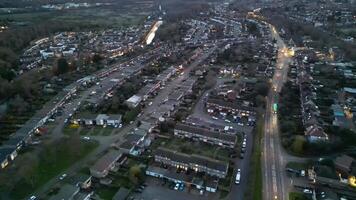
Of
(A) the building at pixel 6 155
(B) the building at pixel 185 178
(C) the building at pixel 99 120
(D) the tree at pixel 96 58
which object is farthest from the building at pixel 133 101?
(D) the tree at pixel 96 58

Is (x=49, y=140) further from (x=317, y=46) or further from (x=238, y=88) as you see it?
(x=317, y=46)

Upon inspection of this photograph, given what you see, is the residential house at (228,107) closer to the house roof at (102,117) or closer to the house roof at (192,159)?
the house roof at (192,159)

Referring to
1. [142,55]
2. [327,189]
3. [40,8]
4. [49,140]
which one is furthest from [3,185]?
[40,8]

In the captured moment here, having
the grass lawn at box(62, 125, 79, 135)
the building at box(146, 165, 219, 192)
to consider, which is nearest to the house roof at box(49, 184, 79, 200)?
the building at box(146, 165, 219, 192)

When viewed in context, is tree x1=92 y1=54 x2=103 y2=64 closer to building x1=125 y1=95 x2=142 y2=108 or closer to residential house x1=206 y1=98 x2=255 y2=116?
building x1=125 y1=95 x2=142 y2=108

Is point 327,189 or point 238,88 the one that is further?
point 238,88

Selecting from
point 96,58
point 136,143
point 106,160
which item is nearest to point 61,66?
point 96,58
